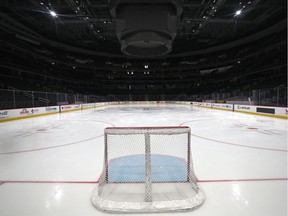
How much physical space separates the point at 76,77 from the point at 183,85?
83.0ft

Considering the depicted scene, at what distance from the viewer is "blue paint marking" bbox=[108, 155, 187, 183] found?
325 cm

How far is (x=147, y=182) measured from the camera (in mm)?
2594

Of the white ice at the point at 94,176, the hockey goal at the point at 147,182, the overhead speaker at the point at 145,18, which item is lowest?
the white ice at the point at 94,176

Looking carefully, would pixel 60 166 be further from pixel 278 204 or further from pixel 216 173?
pixel 278 204

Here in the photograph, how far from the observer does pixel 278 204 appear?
2.52m

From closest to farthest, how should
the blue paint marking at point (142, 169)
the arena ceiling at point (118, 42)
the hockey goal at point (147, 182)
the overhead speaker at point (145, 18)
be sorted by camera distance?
the hockey goal at point (147, 182), the blue paint marking at point (142, 169), the overhead speaker at point (145, 18), the arena ceiling at point (118, 42)

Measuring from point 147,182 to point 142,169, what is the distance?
1059mm

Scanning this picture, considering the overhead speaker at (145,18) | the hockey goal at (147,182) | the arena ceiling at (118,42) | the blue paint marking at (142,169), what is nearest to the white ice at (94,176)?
the hockey goal at (147,182)

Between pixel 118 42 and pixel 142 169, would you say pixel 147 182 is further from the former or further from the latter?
pixel 118 42

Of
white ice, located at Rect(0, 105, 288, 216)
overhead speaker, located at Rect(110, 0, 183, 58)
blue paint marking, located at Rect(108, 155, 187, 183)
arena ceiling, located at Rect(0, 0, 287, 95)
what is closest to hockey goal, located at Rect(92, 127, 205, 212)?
blue paint marking, located at Rect(108, 155, 187, 183)

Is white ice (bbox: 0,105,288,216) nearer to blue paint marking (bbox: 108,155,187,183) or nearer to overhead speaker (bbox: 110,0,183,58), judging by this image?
blue paint marking (bbox: 108,155,187,183)

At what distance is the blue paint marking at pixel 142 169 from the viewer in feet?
10.7

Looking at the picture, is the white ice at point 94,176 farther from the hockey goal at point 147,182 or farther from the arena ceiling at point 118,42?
the arena ceiling at point 118,42

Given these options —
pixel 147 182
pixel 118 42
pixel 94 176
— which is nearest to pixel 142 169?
pixel 94 176
